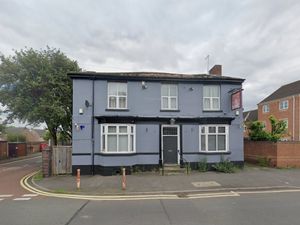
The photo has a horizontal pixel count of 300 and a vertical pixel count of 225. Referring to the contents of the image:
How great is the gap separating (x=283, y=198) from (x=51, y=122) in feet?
66.1

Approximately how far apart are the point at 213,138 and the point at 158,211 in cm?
1119

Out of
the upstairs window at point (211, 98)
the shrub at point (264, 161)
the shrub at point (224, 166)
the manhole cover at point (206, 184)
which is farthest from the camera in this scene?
the shrub at point (264, 161)

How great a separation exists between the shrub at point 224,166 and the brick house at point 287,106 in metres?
19.8

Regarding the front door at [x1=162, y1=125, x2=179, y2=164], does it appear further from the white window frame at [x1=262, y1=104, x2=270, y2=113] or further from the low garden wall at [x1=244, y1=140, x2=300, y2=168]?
the white window frame at [x1=262, y1=104, x2=270, y2=113]

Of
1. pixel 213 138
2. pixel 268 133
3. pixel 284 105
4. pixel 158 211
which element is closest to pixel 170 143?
pixel 213 138

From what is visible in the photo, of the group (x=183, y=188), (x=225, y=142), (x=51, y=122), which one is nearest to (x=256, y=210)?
(x=183, y=188)

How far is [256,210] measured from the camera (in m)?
8.65

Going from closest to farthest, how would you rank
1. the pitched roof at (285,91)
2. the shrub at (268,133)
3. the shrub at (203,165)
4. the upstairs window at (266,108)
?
the shrub at (203,165) → the shrub at (268,133) → the pitched roof at (285,91) → the upstairs window at (266,108)

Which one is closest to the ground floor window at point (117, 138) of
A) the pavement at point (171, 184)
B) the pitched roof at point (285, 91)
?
the pavement at point (171, 184)

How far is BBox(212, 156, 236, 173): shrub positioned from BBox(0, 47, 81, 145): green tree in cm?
1361

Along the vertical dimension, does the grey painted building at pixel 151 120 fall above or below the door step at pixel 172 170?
above

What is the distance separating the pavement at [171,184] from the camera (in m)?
12.1

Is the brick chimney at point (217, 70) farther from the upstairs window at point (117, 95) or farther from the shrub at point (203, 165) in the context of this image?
the upstairs window at point (117, 95)

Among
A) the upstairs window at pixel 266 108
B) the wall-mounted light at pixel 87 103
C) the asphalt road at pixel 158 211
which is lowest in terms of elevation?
the asphalt road at pixel 158 211
